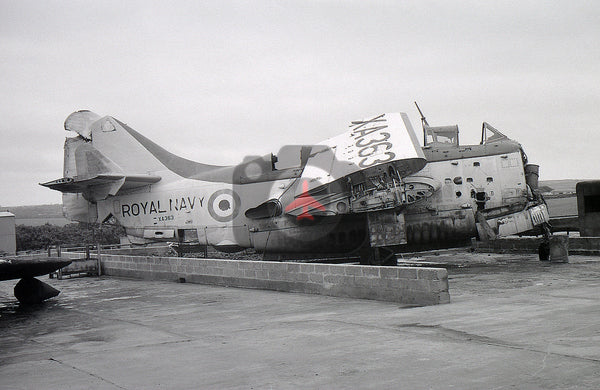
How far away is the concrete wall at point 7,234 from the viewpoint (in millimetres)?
32838

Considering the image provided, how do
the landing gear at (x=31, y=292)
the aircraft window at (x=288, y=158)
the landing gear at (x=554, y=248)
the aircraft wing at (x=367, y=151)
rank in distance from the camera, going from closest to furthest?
the landing gear at (x=31, y=292) < the aircraft wing at (x=367, y=151) < the landing gear at (x=554, y=248) < the aircraft window at (x=288, y=158)

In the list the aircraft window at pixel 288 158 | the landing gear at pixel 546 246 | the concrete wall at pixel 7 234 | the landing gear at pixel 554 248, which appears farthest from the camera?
the concrete wall at pixel 7 234

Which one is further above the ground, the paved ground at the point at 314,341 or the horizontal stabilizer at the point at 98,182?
the horizontal stabilizer at the point at 98,182

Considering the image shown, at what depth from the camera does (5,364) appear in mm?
8086

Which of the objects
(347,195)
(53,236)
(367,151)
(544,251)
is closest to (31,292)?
(347,195)

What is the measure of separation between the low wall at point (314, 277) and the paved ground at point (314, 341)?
380mm

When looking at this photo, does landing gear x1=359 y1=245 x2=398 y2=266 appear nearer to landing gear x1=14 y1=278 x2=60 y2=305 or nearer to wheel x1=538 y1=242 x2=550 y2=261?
wheel x1=538 y1=242 x2=550 y2=261

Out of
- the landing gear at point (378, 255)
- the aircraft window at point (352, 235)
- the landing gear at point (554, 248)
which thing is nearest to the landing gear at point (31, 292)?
the aircraft window at point (352, 235)

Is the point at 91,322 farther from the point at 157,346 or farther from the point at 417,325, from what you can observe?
Answer: the point at 417,325

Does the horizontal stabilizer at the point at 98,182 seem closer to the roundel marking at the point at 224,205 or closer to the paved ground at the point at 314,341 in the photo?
the roundel marking at the point at 224,205

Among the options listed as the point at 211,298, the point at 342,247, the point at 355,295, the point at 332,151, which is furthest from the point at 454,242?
the point at 211,298

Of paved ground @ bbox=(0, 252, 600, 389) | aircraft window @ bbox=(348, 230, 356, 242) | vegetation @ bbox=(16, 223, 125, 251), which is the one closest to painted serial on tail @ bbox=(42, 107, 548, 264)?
aircraft window @ bbox=(348, 230, 356, 242)

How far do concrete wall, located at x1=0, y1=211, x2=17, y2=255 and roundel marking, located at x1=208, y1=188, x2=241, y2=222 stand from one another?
57.2ft

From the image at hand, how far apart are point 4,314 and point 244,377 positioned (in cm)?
935
